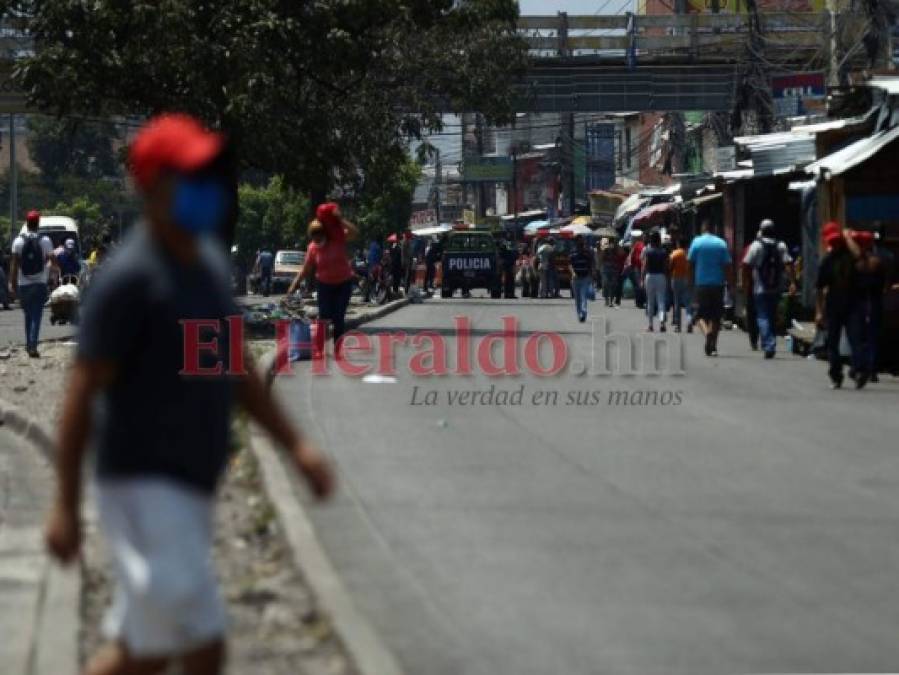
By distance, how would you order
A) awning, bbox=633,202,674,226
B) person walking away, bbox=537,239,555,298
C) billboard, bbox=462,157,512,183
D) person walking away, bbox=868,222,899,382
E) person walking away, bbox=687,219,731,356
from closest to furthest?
person walking away, bbox=868,222,899,382 < person walking away, bbox=687,219,731,356 < awning, bbox=633,202,674,226 < person walking away, bbox=537,239,555,298 < billboard, bbox=462,157,512,183

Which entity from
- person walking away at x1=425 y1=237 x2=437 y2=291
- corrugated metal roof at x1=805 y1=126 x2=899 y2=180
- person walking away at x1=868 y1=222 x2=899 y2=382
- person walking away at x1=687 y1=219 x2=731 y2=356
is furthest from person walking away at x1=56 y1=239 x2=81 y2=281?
person walking away at x1=868 y1=222 x2=899 y2=382

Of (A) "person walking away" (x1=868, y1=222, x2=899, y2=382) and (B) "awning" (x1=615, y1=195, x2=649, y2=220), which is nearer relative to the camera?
(A) "person walking away" (x1=868, y1=222, x2=899, y2=382)

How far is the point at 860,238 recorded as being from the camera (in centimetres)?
2206

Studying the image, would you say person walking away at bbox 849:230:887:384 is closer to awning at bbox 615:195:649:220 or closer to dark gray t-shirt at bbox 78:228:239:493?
dark gray t-shirt at bbox 78:228:239:493

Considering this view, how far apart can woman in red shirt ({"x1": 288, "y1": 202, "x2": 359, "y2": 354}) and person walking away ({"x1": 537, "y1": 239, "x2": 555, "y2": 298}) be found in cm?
3384

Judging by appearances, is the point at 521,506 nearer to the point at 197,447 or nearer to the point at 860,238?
the point at 197,447

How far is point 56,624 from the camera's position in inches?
320

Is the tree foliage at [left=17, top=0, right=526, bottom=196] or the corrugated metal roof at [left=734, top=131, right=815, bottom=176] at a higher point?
the tree foliage at [left=17, top=0, right=526, bottom=196]

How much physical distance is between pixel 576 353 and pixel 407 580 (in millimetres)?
17724

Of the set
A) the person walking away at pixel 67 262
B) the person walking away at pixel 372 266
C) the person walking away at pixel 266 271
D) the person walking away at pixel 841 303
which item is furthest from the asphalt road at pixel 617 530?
the person walking away at pixel 266 271

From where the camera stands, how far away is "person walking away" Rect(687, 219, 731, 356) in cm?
2706

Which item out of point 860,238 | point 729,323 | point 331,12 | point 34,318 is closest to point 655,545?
point 860,238

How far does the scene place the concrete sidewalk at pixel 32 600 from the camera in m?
7.63

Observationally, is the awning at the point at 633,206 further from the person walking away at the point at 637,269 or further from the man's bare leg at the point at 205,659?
the man's bare leg at the point at 205,659
